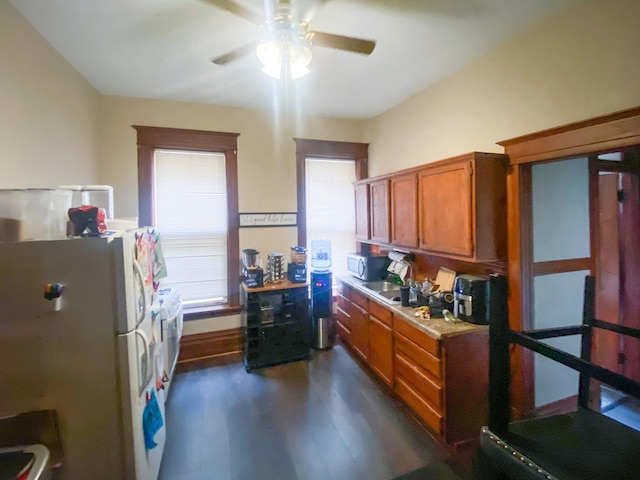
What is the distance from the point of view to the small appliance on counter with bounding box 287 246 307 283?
354 centimetres

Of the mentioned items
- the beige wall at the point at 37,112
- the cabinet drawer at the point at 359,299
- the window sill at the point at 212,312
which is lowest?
the window sill at the point at 212,312

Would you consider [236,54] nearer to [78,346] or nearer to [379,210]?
[78,346]

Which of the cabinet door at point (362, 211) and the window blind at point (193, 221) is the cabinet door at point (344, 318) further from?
the window blind at point (193, 221)

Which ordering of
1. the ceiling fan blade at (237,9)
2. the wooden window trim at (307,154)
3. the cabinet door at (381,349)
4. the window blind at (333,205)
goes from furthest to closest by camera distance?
the window blind at (333,205) < the wooden window trim at (307,154) < the cabinet door at (381,349) < the ceiling fan blade at (237,9)

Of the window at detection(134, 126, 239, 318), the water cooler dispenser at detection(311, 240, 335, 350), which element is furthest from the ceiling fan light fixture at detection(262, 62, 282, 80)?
the water cooler dispenser at detection(311, 240, 335, 350)

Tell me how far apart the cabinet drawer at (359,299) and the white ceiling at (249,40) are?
6.89 feet

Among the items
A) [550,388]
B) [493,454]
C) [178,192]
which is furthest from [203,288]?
[550,388]

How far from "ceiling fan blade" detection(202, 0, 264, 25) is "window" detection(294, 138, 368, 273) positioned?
7.32 ft

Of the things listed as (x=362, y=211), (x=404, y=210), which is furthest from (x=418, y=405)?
(x=362, y=211)

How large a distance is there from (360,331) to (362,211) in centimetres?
138

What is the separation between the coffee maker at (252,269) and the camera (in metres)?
3.33

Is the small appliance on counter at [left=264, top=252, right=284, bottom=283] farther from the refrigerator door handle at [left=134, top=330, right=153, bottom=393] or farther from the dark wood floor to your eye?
the refrigerator door handle at [left=134, top=330, right=153, bottom=393]

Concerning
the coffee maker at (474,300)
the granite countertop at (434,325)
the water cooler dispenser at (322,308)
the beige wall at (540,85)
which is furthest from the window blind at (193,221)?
the coffee maker at (474,300)

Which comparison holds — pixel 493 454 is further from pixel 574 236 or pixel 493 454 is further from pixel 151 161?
pixel 151 161
